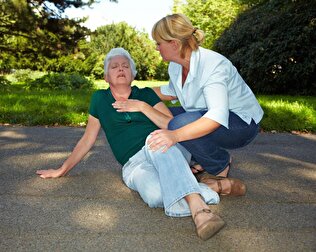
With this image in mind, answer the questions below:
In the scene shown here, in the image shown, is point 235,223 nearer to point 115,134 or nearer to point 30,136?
point 115,134

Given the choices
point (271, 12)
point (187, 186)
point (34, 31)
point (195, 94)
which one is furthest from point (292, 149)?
point (34, 31)

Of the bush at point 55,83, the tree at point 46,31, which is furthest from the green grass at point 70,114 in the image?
the tree at point 46,31

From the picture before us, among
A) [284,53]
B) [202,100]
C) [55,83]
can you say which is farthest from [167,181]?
[55,83]

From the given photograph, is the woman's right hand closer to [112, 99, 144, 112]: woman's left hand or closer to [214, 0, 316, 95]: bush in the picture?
[112, 99, 144, 112]: woman's left hand

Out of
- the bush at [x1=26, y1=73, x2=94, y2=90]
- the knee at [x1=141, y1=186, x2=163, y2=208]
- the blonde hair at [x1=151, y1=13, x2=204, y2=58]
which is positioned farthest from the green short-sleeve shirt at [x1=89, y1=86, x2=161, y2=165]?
the bush at [x1=26, y1=73, x2=94, y2=90]

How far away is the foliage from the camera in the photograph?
3397 centimetres

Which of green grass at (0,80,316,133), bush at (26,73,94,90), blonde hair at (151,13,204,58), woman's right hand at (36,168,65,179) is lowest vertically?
bush at (26,73,94,90)

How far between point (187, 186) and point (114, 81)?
3.32ft

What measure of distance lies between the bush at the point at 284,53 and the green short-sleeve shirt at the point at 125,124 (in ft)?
28.2

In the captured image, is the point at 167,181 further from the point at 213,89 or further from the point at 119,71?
the point at 119,71

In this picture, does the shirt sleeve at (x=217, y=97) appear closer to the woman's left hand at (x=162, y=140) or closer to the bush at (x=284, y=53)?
the woman's left hand at (x=162, y=140)

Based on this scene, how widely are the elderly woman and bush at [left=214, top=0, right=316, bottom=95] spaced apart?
28.4 ft

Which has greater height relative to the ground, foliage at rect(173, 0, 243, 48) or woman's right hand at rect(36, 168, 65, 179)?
foliage at rect(173, 0, 243, 48)

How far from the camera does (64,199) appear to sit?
279 cm
